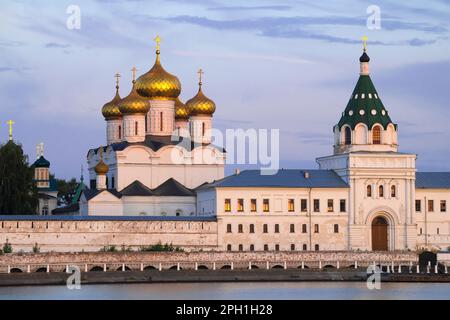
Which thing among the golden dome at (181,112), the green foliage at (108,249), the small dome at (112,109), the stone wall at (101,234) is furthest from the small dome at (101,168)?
the green foliage at (108,249)

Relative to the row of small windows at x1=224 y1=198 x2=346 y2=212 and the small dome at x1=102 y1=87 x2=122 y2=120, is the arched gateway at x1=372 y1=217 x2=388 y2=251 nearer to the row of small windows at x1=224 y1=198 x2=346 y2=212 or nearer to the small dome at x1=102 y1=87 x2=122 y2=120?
the row of small windows at x1=224 y1=198 x2=346 y2=212

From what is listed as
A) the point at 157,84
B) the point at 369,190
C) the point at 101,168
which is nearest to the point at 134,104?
the point at 157,84

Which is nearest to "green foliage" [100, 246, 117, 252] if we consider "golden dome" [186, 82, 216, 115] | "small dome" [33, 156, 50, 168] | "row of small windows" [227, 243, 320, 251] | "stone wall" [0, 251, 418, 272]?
"stone wall" [0, 251, 418, 272]

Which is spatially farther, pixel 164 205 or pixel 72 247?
pixel 164 205

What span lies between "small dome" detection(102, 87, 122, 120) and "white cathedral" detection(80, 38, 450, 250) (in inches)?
74.9

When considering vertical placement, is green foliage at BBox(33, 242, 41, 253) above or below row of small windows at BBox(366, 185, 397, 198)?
below

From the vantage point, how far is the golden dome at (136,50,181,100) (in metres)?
74.6

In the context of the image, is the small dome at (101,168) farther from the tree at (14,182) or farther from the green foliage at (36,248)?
the green foliage at (36,248)

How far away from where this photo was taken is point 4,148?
241 feet

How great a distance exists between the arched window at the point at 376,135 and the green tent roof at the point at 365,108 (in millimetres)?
288

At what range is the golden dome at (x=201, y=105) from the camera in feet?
251

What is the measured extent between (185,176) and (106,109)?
18.8 feet
